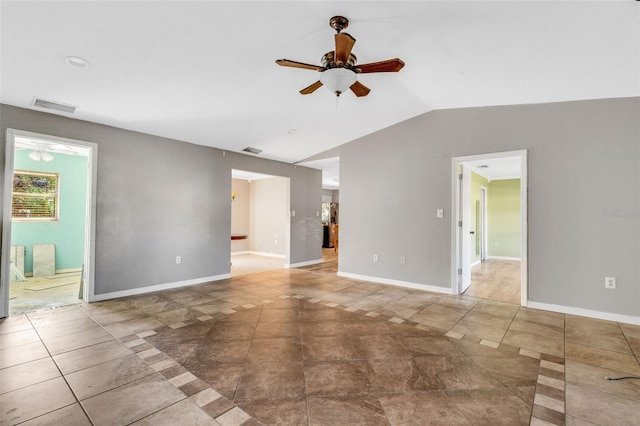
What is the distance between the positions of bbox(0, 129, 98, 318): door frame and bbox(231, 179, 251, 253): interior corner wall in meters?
5.27

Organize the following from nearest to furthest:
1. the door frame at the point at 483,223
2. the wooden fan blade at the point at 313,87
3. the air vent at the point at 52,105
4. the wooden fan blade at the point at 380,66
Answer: the wooden fan blade at the point at 380,66 → the wooden fan blade at the point at 313,87 → the air vent at the point at 52,105 → the door frame at the point at 483,223

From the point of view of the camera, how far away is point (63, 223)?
6105 mm

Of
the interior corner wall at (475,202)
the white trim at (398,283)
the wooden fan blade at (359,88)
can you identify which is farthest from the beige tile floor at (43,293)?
the interior corner wall at (475,202)

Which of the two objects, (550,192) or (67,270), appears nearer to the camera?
(550,192)

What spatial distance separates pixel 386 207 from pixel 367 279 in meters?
1.41

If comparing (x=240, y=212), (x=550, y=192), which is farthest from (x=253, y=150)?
(x=550, y=192)

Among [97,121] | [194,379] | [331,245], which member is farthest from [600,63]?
[331,245]

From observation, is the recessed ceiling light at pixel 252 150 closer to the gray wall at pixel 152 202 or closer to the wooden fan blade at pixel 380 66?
the gray wall at pixel 152 202

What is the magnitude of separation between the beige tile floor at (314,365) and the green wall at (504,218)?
5.28 m

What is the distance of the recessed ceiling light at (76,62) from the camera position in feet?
8.77

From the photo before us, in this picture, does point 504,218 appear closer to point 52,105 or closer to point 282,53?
point 282,53

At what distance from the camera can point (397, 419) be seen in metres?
1.77

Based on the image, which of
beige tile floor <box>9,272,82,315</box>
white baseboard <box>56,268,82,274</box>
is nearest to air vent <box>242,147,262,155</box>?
beige tile floor <box>9,272,82,315</box>

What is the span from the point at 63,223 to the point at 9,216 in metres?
3.12
